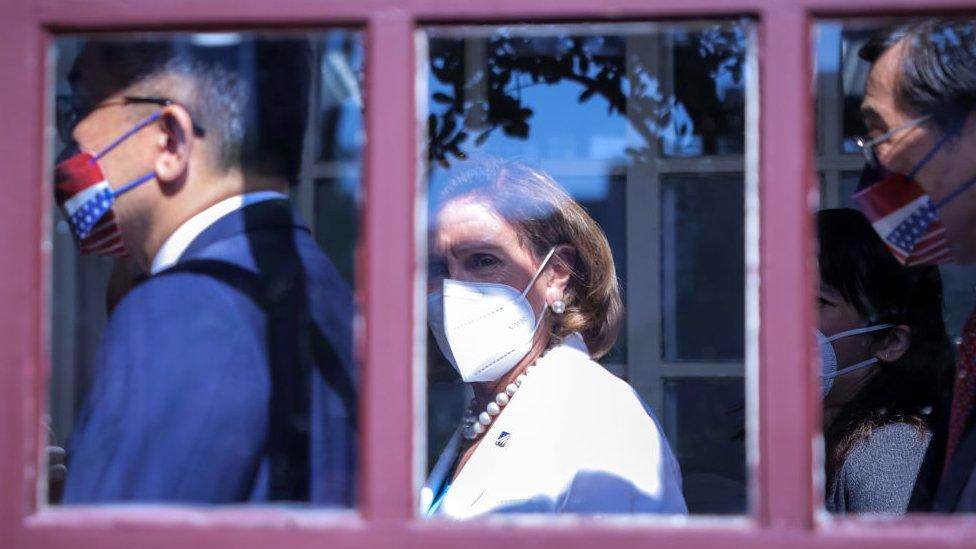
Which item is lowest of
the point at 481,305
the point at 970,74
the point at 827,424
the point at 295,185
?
the point at 827,424

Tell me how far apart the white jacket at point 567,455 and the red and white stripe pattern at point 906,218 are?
58 cm

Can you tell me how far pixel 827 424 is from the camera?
2928 mm

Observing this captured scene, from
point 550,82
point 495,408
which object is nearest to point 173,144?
point 495,408

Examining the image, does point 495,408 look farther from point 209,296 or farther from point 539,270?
point 209,296

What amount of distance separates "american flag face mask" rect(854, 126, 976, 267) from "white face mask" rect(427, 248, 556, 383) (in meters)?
0.75

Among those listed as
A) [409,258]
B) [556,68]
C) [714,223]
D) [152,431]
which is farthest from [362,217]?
[714,223]

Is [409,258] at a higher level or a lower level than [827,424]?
higher

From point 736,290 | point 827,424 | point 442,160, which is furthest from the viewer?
point 736,290

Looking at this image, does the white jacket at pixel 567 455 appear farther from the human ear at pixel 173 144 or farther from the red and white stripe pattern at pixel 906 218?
the human ear at pixel 173 144

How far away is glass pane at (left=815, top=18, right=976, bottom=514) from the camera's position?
187 centimetres

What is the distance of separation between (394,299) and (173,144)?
0.48 metres

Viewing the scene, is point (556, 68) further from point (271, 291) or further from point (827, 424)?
point (271, 291)

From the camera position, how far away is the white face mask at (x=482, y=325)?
8.23ft

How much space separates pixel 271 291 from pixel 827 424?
5.80ft
